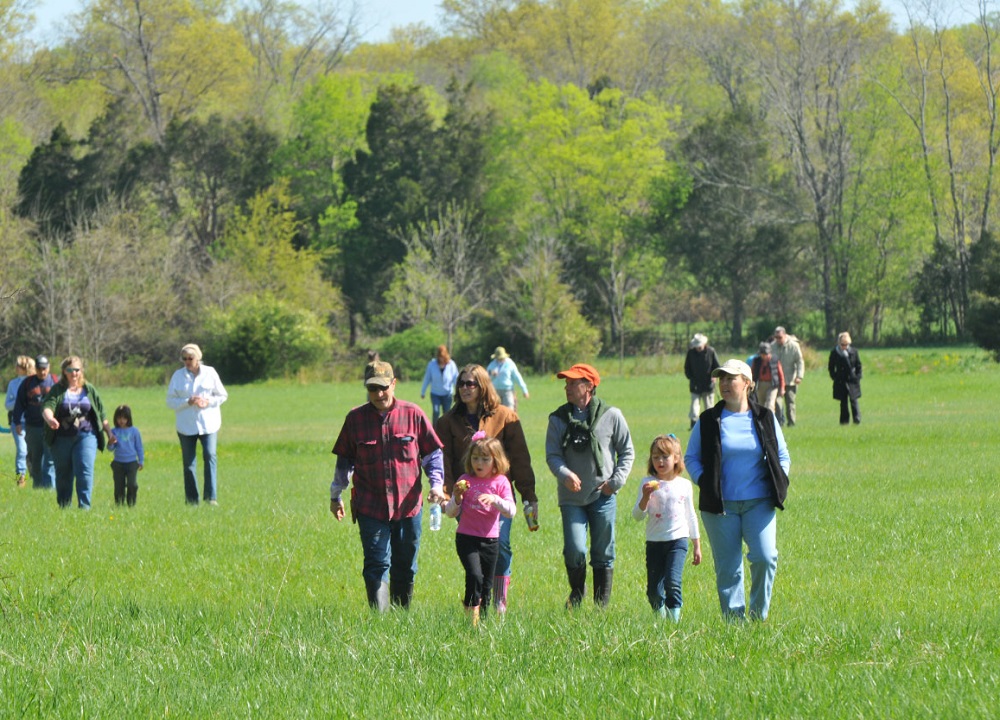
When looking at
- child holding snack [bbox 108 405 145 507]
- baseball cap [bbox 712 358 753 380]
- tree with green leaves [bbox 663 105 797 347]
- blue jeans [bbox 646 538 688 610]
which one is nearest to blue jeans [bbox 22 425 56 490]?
child holding snack [bbox 108 405 145 507]

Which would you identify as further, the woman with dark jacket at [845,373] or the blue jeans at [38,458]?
the woman with dark jacket at [845,373]

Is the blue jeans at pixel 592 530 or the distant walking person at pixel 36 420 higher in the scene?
the distant walking person at pixel 36 420

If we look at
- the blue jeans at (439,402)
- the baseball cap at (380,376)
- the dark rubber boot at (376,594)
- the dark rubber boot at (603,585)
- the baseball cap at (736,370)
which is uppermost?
the baseball cap at (380,376)

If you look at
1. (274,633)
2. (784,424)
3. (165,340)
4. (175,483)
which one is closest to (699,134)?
(165,340)

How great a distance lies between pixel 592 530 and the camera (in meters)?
10.1

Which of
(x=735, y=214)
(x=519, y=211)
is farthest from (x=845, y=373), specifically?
(x=519, y=211)

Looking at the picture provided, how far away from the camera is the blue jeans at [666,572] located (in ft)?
31.1

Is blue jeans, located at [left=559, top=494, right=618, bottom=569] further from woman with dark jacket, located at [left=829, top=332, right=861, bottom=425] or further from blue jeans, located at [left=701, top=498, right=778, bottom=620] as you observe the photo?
woman with dark jacket, located at [left=829, top=332, right=861, bottom=425]

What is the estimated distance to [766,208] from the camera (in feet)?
241

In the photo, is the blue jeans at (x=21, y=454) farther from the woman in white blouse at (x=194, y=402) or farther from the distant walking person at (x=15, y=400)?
the woman in white blouse at (x=194, y=402)

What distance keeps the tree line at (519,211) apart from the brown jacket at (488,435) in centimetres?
5351

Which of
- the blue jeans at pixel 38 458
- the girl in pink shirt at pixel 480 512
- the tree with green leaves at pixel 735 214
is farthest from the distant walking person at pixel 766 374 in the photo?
the tree with green leaves at pixel 735 214

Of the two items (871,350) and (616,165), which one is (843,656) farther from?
(616,165)

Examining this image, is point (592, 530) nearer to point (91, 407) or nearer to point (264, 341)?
point (91, 407)
